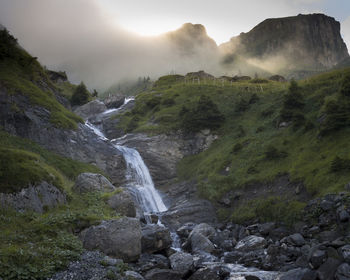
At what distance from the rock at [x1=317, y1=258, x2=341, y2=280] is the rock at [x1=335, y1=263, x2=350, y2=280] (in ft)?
1.12

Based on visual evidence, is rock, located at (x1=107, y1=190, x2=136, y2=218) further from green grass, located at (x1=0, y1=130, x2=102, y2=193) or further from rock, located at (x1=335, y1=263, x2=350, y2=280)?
rock, located at (x1=335, y1=263, x2=350, y2=280)

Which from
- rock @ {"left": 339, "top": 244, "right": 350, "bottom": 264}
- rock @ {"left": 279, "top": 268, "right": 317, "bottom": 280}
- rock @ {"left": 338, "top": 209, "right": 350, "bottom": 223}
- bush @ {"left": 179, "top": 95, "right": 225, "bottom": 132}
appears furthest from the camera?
bush @ {"left": 179, "top": 95, "right": 225, "bottom": 132}

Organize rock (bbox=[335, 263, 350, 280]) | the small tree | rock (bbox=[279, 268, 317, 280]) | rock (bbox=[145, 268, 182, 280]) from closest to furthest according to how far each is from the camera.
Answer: rock (bbox=[335, 263, 350, 280])
rock (bbox=[279, 268, 317, 280])
rock (bbox=[145, 268, 182, 280])
the small tree

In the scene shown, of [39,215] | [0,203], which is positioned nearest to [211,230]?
[39,215]

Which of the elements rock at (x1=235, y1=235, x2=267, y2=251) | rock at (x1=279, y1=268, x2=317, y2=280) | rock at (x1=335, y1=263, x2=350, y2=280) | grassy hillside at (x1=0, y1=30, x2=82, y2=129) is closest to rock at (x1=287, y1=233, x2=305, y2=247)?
rock at (x1=235, y1=235, x2=267, y2=251)

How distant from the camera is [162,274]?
697 inches

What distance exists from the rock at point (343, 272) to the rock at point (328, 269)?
34cm

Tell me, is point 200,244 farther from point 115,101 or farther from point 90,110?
point 115,101

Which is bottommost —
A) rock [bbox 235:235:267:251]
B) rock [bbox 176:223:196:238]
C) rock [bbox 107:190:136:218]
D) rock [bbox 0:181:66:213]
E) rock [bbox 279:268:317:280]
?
rock [bbox 176:223:196:238]

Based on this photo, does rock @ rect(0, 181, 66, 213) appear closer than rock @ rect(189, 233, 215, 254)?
Yes

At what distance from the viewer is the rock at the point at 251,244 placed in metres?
23.8

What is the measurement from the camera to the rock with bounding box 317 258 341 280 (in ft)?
49.8

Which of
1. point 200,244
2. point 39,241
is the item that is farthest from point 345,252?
point 39,241

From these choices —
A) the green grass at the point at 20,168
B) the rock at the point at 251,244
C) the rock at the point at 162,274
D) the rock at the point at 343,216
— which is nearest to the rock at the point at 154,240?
the rock at the point at 162,274
